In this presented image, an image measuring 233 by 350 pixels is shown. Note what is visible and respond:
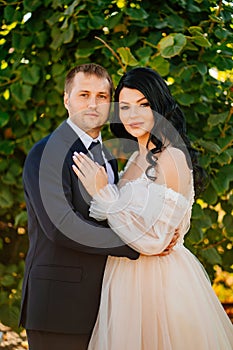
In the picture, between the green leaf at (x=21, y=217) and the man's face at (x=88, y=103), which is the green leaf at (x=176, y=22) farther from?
the green leaf at (x=21, y=217)

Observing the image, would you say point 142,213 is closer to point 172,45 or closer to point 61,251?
point 61,251

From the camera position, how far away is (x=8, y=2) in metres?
2.97

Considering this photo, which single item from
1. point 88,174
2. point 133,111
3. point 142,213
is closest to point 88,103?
point 133,111

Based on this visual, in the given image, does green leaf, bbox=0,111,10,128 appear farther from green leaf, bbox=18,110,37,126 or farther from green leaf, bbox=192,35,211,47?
green leaf, bbox=192,35,211,47

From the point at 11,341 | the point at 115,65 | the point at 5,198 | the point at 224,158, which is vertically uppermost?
the point at 115,65

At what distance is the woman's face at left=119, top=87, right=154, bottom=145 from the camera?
2324mm

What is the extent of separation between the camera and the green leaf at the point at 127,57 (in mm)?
2672

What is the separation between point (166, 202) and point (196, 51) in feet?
3.22

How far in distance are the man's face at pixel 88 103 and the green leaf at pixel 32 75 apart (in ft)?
1.99

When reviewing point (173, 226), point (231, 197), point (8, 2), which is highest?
point (8, 2)

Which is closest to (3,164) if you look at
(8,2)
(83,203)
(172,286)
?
(8,2)

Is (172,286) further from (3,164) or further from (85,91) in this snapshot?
(3,164)

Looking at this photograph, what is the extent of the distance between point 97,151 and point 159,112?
26 cm

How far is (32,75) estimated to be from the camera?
2.94 meters
